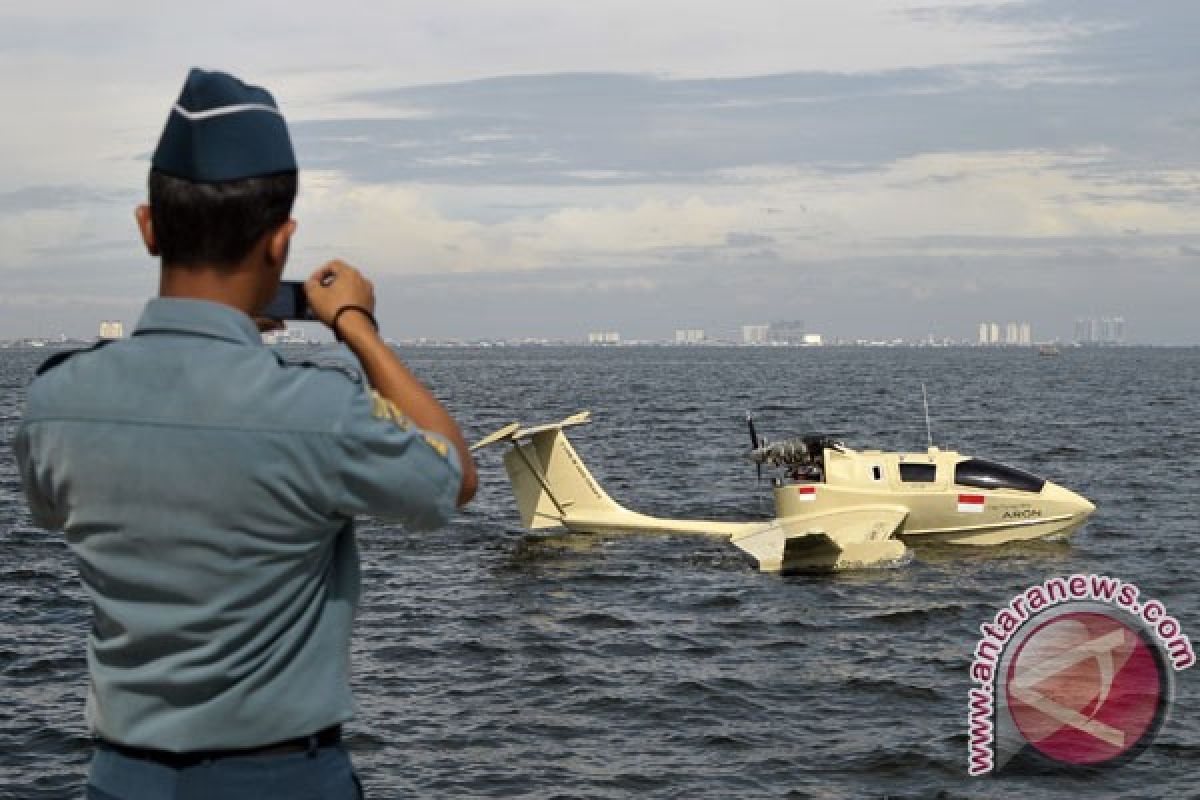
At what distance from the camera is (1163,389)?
117938 millimetres

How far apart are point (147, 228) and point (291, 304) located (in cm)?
36

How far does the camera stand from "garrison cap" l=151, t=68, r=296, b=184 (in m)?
2.68

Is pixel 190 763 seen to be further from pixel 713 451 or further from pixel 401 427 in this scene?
pixel 713 451

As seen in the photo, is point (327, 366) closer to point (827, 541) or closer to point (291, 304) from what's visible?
point (291, 304)

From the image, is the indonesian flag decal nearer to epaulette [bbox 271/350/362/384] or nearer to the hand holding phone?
the hand holding phone

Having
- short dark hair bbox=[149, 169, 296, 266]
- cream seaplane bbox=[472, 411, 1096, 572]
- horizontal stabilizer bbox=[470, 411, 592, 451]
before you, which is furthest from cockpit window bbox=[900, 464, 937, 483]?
short dark hair bbox=[149, 169, 296, 266]

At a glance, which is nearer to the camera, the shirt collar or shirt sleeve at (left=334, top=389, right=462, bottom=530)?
shirt sleeve at (left=334, top=389, right=462, bottom=530)

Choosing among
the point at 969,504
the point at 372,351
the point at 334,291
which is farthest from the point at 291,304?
the point at 969,504

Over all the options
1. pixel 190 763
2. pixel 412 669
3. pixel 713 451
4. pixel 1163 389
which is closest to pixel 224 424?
pixel 190 763

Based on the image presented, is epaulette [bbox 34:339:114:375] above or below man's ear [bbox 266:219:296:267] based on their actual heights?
below

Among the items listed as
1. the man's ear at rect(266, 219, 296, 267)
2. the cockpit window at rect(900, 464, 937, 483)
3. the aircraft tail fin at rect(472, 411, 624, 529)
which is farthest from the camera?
the aircraft tail fin at rect(472, 411, 624, 529)

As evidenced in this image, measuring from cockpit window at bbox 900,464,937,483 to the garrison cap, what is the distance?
2571cm

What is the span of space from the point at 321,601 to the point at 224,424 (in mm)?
455

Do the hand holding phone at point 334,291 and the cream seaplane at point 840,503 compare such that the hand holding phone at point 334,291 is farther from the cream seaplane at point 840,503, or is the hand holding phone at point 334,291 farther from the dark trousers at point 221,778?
the cream seaplane at point 840,503
